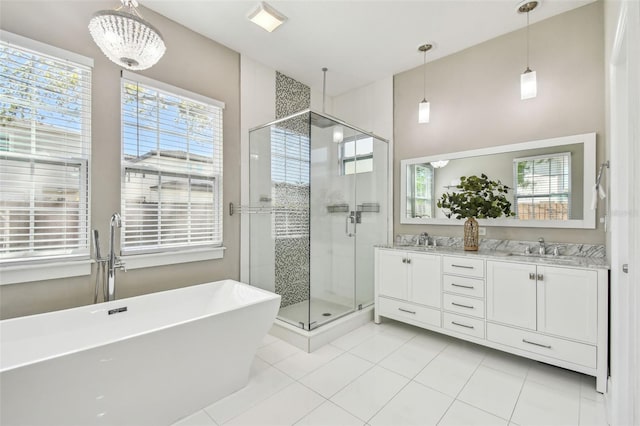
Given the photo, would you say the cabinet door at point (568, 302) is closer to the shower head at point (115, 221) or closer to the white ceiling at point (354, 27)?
the white ceiling at point (354, 27)

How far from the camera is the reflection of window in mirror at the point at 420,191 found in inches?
130

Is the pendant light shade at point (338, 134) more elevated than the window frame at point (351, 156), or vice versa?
the pendant light shade at point (338, 134)

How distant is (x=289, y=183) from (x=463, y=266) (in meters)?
1.81

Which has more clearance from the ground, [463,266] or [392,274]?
[463,266]

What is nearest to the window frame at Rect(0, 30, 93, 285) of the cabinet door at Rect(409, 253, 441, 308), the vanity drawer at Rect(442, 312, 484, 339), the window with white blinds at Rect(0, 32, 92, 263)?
the window with white blinds at Rect(0, 32, 92, 263)

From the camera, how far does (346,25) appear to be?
273 centimetres

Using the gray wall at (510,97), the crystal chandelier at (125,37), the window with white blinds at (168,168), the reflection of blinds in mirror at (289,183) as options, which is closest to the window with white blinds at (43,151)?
the window with white blinds at (168,168)

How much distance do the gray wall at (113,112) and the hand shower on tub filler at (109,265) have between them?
7cm

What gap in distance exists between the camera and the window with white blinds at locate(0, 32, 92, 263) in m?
1.86

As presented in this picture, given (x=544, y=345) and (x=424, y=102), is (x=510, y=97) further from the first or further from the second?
(x=544, y=345)

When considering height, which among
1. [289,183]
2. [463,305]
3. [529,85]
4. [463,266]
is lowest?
[463,305]

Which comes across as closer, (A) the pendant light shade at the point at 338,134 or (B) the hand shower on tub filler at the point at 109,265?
(B) the hand shower on tub filler at the point at 109,265

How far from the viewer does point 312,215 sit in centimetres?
289

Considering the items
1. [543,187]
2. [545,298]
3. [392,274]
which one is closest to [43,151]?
[392,274]
